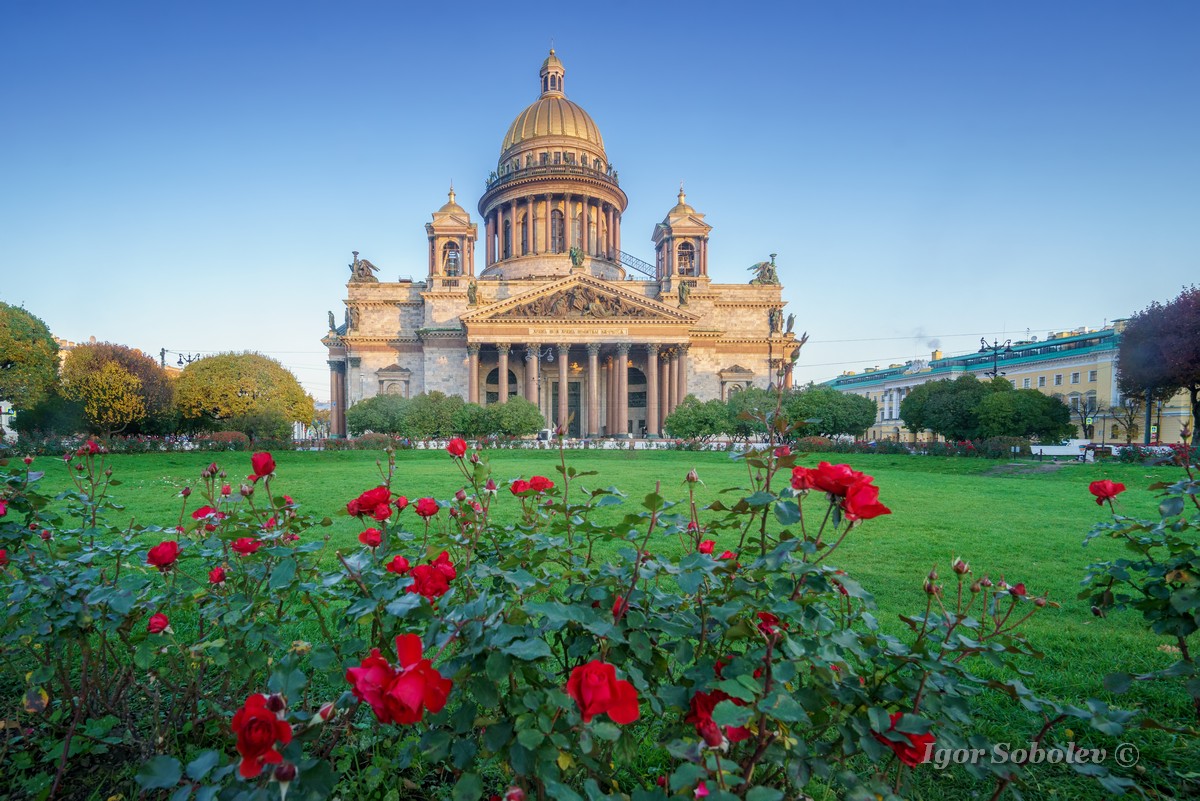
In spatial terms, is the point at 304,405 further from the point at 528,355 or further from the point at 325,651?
the point at 325,651

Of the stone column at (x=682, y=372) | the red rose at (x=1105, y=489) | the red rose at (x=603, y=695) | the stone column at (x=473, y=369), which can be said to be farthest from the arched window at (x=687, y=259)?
the red rose at (x=603, y=695)

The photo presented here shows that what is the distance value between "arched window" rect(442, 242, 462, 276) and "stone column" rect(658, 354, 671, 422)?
16872 millimetres

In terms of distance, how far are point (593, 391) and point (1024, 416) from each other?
24.6 m

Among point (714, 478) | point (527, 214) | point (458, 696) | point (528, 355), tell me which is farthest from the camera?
point (527, 214)

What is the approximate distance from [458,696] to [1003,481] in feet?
57.4

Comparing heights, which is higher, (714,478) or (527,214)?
(527,214)

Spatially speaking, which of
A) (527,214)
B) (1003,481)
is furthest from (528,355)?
(1003,481)

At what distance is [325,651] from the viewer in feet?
5.63

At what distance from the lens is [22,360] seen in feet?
102

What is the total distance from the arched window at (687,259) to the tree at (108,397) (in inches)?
1394

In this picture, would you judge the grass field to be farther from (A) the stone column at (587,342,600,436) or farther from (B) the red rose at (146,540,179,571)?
(A) the stone column at (587,342,600,436)

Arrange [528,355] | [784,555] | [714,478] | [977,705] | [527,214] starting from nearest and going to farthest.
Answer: [784,555] → [977,705] → [714,478] → [528,355] → [527,214]

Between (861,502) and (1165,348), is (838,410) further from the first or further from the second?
(861,502)

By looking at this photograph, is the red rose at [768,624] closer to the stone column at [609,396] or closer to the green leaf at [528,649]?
the green leaf at [528,649]
